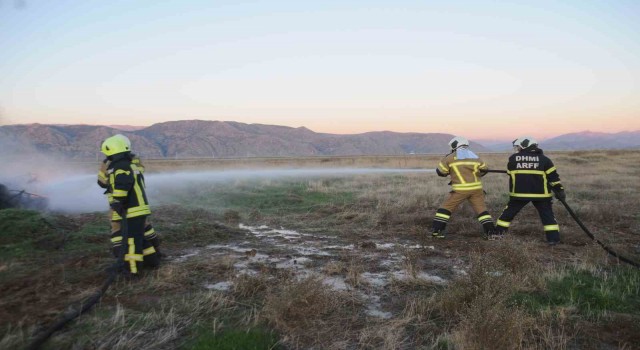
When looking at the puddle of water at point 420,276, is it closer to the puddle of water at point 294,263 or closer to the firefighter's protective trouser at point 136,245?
the puddle of water at point 294,263

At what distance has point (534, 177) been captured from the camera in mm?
8203

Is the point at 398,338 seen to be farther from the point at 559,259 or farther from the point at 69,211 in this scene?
the point at 69,211

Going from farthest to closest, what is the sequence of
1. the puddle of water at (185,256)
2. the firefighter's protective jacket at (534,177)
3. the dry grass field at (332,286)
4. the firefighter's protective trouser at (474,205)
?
1. the firefighter's protective trouser at (474,205)
2. the firefighter's protective jacket at (534,177)
3. the puddle of water at (185,256)
4. the dry grass field at (332,286)

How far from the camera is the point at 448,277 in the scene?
6.00 metres

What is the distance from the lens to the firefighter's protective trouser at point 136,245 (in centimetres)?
588

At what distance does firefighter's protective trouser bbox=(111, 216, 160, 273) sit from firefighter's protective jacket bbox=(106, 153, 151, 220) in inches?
6.6

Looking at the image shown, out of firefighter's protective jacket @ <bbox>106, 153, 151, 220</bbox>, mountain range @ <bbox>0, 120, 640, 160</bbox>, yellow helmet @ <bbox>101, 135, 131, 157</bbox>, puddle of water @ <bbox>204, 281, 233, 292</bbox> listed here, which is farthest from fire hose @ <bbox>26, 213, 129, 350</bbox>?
mountain range @ <bbox>0, 120, 640, 160</bbox>

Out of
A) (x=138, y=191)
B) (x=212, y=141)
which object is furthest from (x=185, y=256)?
(x=212, y=141)

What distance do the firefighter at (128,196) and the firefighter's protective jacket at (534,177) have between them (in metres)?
6.95

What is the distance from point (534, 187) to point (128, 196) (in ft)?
24.2

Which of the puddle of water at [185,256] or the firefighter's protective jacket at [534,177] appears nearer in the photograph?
the puddle of water at [185,256]

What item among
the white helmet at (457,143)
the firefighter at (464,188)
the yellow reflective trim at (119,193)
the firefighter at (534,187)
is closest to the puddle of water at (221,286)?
the yellow reflective trim at (119,193)

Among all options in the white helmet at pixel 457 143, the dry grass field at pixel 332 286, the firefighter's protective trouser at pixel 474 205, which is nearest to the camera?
the dry grass field at pixel 332 286

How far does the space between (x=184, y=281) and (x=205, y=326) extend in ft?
5.48
